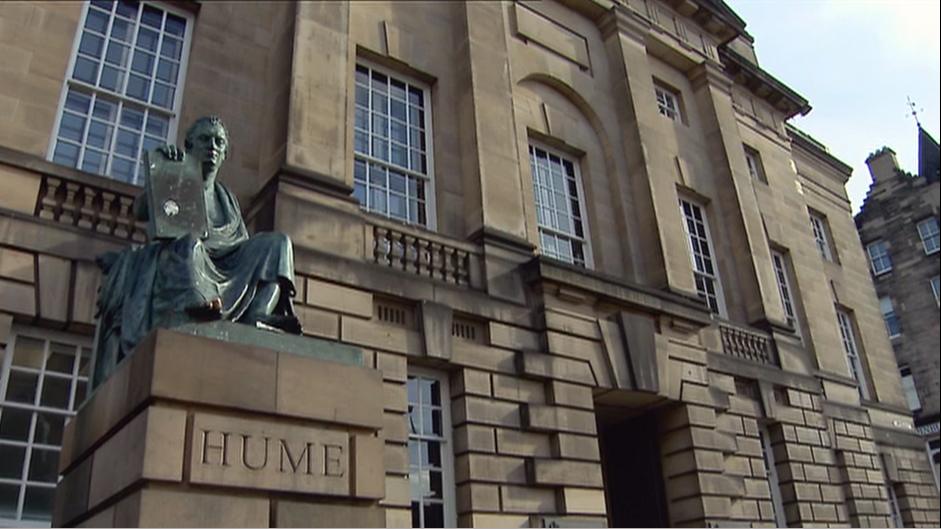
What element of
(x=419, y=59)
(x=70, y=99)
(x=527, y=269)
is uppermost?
(x=419, y=59)

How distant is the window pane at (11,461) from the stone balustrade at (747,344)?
1236 cm

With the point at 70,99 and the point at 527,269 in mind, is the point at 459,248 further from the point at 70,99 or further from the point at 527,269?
the point at 70,99

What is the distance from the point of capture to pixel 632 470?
1378 cm

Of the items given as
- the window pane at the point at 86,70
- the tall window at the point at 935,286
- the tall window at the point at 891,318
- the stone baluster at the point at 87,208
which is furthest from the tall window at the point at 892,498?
the window pane at the point at 86,70

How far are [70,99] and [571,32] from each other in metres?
10.8

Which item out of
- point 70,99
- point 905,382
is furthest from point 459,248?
point 905,382

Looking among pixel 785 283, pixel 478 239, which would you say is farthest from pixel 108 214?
pixel 785 283

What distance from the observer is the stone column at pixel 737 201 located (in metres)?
17.0

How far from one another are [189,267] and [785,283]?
18088 millimetres

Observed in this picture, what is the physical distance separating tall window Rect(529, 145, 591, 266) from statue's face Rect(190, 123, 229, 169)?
26.2ft

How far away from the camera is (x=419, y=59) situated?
1302cm

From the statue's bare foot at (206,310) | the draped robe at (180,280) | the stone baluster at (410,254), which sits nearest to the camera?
the statue's bare foot at (206,310)

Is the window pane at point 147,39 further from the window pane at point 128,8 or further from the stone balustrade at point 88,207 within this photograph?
the stone balustrade at point 88,207

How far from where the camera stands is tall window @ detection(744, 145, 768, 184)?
21.3 meters
